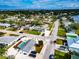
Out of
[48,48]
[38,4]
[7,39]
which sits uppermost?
[38,4]

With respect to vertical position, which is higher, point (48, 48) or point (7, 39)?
point (7, 39)

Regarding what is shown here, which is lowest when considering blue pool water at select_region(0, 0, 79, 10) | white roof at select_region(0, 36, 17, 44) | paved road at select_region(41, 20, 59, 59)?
paved road at select_region(41, 20, 59, 59)

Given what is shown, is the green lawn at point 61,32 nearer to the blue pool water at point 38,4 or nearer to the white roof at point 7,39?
the white roof at point 7,39

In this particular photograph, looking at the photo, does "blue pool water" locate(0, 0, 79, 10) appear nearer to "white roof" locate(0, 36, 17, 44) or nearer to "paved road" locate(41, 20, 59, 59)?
"paved road" locate(41, 20, 59, 59)

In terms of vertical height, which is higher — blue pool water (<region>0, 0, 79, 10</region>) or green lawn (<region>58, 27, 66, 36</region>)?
blue pool water (<region>0, 0, 79, 10</region>)

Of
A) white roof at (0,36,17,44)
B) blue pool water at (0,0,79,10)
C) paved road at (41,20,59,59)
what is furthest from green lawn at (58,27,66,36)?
blue pool water at (0,0,79,10)

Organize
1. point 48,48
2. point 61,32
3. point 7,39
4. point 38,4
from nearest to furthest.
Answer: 1. point 48,48
2. point 7,39
3. point 61,32
4. point 38,4

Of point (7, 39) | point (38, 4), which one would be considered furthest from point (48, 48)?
point (38, 4)

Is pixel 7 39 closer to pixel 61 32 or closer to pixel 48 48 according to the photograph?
pixel 48 48

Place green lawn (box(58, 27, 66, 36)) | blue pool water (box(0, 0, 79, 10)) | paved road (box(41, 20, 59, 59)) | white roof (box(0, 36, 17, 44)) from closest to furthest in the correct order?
paved road (box(41, 20, 59, 59)) < white roof (box(0, 36, 17, 44)) < green lawn (box(58, 27, 66, 36)) < blue pool water (box(0, 0, 79, 10))
